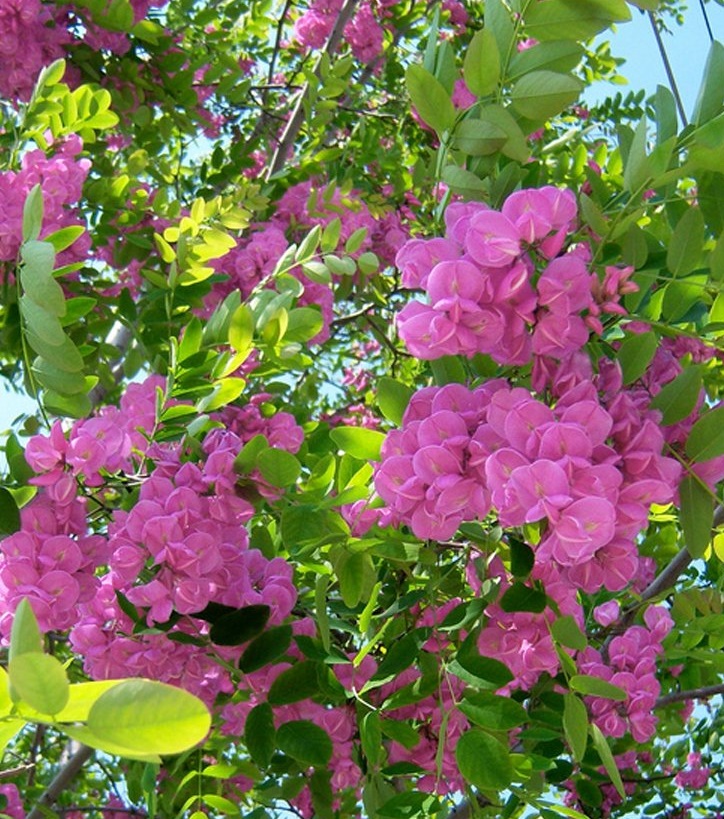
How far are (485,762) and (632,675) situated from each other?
0.44 meters

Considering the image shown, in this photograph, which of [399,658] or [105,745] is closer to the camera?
[105,745]

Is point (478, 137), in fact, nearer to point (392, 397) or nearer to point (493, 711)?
point (392, 397)

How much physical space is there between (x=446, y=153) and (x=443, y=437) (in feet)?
0.99

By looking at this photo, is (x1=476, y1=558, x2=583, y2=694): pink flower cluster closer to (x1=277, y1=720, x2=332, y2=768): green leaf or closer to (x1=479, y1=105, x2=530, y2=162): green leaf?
(x1=277, y1=720, x2=332, y2=768): green leaf

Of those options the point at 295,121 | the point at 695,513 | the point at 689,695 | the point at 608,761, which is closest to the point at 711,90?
the point at 695,513

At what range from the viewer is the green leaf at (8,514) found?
3.21ft

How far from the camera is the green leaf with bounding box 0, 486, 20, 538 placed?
3.21 ft

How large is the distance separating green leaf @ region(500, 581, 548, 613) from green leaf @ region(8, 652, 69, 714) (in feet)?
1.68

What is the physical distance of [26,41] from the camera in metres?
2.08

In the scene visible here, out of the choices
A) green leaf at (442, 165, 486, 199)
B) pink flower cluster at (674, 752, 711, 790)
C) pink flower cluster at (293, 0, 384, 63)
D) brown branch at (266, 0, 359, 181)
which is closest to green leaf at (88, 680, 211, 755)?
green leaf at (442, 165, 486, 199)

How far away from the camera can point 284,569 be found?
3.29ft

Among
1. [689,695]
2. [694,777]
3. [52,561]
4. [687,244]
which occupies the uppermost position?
[687,244]

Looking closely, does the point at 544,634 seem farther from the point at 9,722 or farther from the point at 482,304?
the point at 9,722

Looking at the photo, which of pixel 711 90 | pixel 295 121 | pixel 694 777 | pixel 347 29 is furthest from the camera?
pixel 347 29
